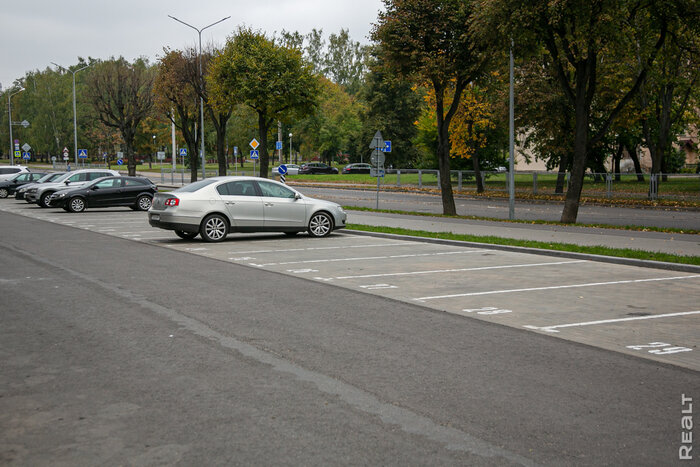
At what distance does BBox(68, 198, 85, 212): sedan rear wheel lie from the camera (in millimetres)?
29112

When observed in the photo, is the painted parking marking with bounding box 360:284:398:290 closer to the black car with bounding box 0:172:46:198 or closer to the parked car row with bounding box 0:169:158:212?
the parked car row with bounding box 0:169:158:212

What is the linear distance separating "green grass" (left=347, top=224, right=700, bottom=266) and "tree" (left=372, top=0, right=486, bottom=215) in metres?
7.52

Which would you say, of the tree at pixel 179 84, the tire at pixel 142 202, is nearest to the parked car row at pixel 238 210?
the tire at pixel 142 202

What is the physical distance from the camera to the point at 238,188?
57.9ft

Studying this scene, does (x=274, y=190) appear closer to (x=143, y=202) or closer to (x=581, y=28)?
(x=581, y=28)

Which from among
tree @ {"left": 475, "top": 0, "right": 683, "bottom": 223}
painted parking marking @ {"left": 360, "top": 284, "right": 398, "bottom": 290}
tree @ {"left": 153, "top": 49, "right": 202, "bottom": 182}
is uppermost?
tree @ {"left": 153, "top": 49, "right": 202, "bottom": 182}

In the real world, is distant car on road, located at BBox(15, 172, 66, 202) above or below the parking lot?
above

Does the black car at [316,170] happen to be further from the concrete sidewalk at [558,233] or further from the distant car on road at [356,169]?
the concrete sidewalk at [558,233]

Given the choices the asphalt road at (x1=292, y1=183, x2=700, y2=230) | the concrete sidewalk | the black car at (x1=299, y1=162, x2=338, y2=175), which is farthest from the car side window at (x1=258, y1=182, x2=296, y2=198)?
the black car at (x1=299, y1=162, x2=338, y2=175)

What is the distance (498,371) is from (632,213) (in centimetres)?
2555

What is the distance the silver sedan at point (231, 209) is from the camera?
1702 centimetres

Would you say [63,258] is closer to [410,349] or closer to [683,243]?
[410,349]

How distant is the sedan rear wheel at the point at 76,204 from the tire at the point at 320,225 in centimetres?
1472

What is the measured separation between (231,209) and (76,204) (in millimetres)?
14571
